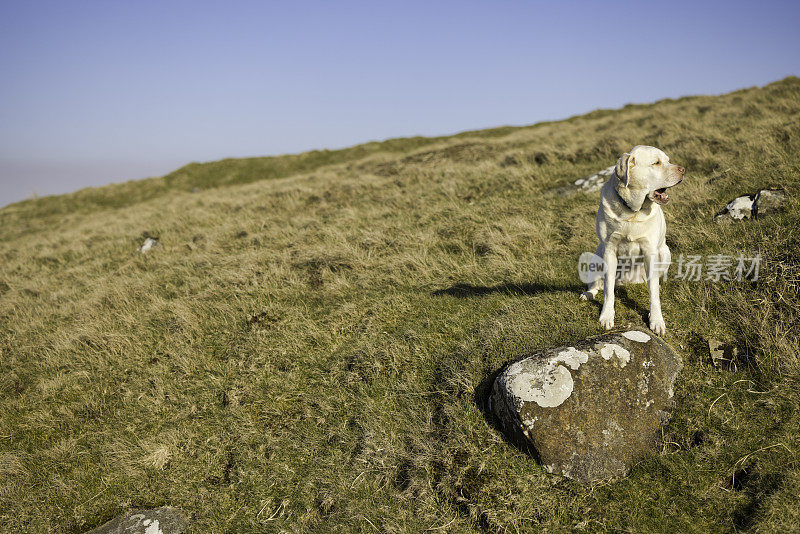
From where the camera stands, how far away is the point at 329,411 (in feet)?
15.9

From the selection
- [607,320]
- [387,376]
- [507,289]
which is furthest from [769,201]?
[387,376]

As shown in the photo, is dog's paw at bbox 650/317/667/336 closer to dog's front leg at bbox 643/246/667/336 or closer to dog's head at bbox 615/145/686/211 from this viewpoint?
dog's front leg at bbox 643/246/667/336

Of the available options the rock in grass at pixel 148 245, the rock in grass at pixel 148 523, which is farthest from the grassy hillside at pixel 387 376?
the rock in grass at pixel 148 245

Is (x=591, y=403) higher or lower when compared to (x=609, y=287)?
lower

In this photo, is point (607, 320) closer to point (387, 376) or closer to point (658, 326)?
point (658, 326)

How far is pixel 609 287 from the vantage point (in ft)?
15.1

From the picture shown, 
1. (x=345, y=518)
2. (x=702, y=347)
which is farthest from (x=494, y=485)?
(x=702, y=347)

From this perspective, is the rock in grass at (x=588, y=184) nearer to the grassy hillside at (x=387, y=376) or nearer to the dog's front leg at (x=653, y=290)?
the grassy hillside at (x=387, y=376)

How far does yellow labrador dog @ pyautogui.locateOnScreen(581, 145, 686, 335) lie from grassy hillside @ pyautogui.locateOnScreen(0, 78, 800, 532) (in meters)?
0.40

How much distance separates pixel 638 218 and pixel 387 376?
3199 millimetres

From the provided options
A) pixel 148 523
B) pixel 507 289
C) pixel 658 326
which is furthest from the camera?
pixel 507 289

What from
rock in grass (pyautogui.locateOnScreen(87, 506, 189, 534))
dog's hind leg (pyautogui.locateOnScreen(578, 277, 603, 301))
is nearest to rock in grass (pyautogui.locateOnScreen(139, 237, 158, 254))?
rock in grass (pyautogui.locateOnScreen(87, 506, 189, 534))

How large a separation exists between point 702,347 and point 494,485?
2648 millimetres

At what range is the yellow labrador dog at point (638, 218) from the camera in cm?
402
